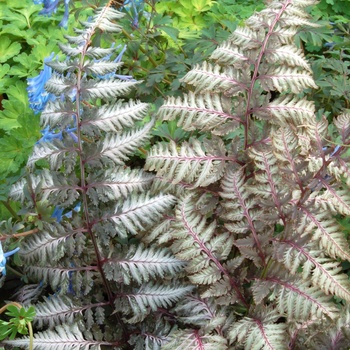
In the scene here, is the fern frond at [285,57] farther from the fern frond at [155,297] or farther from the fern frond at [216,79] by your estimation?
the fern frond at [155,297]

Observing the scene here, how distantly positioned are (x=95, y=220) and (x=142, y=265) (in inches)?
6.7

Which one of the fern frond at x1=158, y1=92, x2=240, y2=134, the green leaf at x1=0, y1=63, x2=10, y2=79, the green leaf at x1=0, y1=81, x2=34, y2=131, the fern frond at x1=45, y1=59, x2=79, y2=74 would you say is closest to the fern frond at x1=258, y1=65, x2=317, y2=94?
the fern frond at x1=158, y1=92, x2=240, y2=134

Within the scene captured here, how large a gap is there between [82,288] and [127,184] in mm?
325

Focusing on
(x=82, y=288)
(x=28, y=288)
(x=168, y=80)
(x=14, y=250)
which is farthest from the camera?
(x=168, y=80)

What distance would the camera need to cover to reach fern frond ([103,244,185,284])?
126 cm

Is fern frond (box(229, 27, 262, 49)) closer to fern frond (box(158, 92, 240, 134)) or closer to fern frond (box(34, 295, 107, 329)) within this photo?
fern frond (box(158, 92, 240, 134))

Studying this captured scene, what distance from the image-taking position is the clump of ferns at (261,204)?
1147 millimetres

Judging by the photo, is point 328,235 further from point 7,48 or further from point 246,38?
point 7,48

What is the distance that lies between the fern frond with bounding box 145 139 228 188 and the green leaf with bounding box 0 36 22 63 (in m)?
1.33

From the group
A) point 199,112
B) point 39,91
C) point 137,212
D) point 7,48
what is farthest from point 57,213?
point 7,48

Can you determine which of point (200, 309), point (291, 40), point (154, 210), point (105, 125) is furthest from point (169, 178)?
point (291, 40)

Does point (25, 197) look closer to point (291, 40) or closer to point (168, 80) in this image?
point (291, 40)

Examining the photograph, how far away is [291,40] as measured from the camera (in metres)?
1.39

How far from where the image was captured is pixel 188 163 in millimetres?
1336
